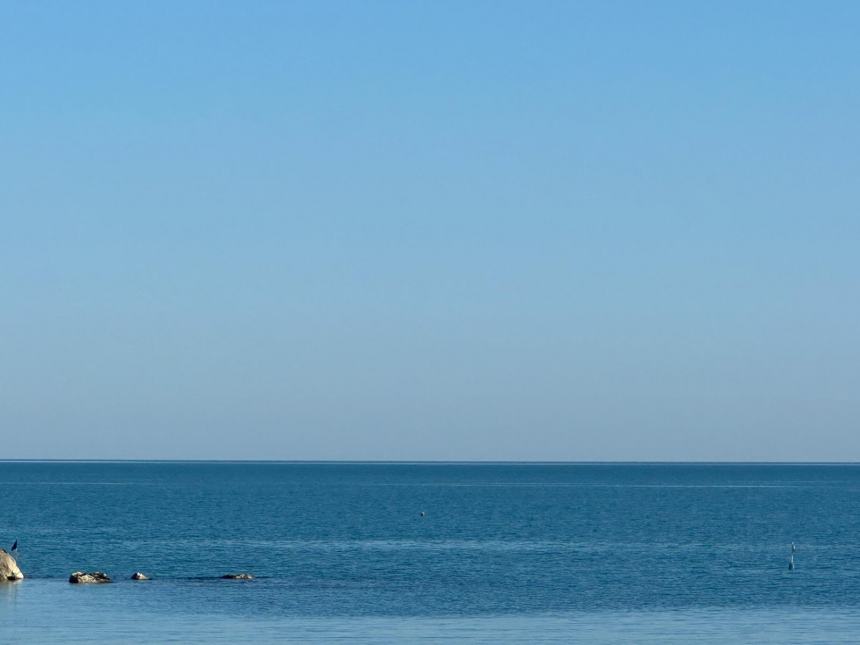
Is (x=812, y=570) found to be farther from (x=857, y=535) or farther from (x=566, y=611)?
(x=857, y=535)

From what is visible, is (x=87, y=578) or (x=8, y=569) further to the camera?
(x=8, y=569)

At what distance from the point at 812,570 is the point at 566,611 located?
33.6m

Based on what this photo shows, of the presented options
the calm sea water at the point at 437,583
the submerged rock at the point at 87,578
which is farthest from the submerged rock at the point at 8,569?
the submerged rock at the point at 87,578

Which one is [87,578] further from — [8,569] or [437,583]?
[437,583]

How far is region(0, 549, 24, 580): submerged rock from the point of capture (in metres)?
98.6

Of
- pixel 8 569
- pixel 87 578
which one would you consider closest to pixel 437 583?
pixel 87 578

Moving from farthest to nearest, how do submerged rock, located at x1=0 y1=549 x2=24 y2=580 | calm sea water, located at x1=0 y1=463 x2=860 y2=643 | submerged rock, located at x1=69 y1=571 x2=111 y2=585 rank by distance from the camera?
submerged rock, located at x1=0 y1=549 x2=24 y2=580
submerged rock, located at x1=69 y1=571 x2=111 y2=585
calm sea water, located at x1=0 y1=463 x2=860 y2=643

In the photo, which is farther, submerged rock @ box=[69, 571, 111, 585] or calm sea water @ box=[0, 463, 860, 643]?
submerged rock @ box=[69, 571, 111, 585]

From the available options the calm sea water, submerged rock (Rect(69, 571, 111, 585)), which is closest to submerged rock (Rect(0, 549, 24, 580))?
the calm sea water

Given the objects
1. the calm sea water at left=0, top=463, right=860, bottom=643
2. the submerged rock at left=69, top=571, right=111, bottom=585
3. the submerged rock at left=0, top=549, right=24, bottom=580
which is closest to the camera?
the calm sea water at left=0, top=463, right=860, bottom=643

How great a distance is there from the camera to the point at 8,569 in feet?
325

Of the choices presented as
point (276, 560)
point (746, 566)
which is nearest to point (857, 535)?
point (746, 566)

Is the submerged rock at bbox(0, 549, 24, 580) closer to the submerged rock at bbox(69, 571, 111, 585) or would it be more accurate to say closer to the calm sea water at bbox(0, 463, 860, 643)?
the calm sea water at bbox(0, 463, 860, 643)

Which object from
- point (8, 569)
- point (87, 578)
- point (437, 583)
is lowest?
point (437, 583)
